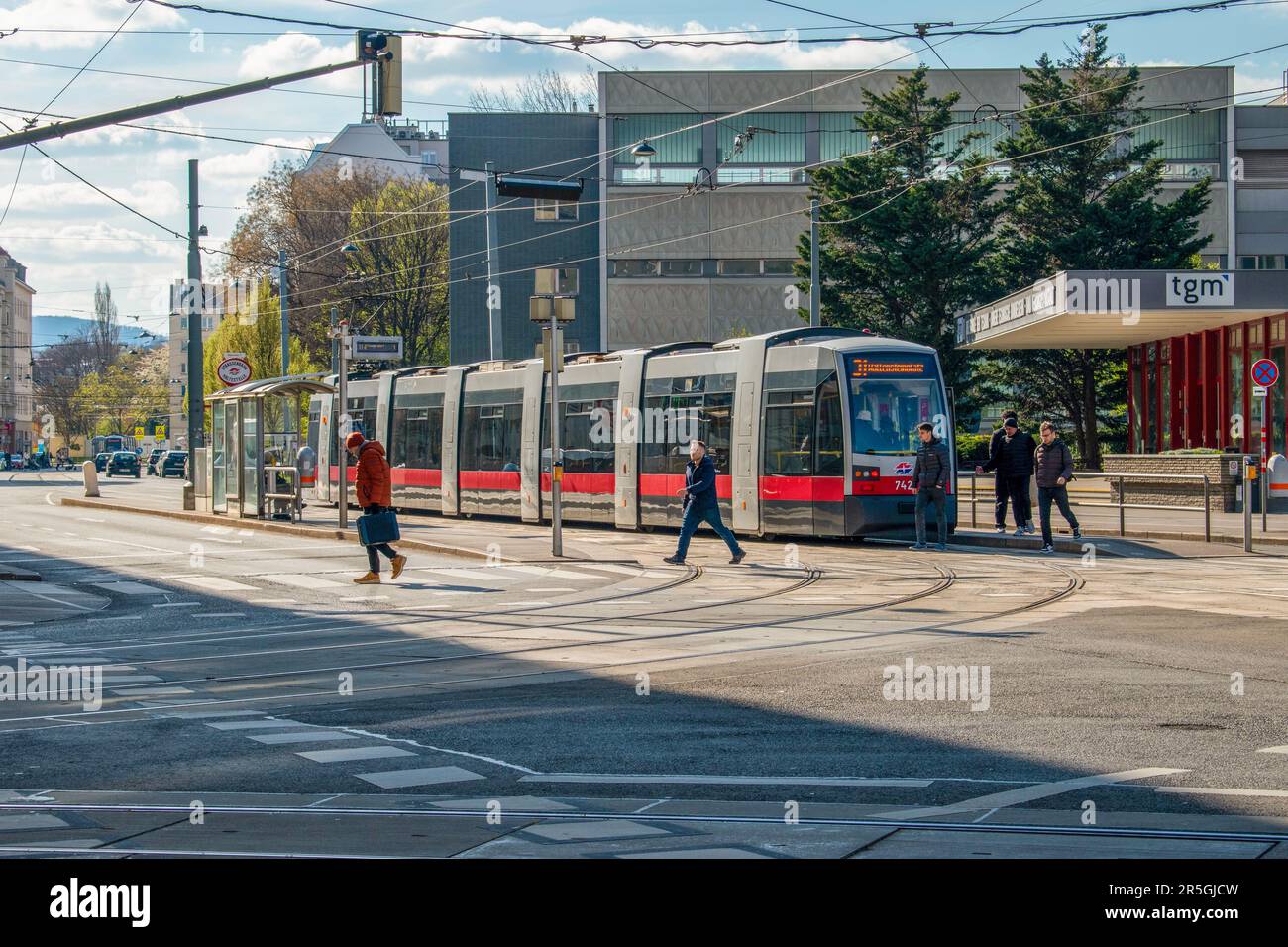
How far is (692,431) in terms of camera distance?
27.4 metres

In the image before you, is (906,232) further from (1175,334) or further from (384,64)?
(384,64)

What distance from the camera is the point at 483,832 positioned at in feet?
20.9

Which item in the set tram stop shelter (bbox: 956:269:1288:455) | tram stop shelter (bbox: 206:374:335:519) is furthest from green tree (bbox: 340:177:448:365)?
tram stop shelter (bbox: 206:374:335:519)

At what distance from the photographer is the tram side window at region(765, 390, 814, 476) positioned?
80.7ft

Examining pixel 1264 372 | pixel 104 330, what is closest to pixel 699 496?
pixel 1264 372

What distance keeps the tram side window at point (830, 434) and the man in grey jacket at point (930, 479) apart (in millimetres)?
1204

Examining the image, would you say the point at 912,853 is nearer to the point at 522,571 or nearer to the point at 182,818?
the point at 182,818

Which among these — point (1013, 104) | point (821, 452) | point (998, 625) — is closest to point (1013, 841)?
point (998, 625)

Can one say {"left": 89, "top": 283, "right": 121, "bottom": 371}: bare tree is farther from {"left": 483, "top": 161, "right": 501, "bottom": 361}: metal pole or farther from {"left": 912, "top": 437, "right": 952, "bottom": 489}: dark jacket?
{"left": 912, "top": 437, "right": 952, "bottom": 489}: dark jacket

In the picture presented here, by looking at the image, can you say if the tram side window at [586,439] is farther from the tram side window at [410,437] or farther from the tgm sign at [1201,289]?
the tgm sign at [1201,289]

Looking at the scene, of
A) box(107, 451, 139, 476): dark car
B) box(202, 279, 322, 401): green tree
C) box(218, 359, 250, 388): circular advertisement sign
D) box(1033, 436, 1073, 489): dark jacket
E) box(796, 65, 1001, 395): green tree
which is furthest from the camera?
box(107, 451, 139, 476): dark car

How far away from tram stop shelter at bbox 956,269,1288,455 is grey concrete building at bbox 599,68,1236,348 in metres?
20.3

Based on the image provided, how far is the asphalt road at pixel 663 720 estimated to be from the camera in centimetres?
646


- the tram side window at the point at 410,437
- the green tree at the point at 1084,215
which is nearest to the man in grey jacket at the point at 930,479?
the tram side window at the point at 410,437
